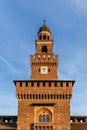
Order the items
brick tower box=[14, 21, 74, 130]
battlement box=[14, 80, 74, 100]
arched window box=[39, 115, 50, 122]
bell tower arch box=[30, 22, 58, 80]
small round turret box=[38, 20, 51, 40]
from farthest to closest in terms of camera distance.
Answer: small round turret box=[38, 20, 51, 40]
bell tower arch box=[30, 22, 58, 80]
battlement box=[14, 80, 74, 100]
arched window box=[39, 115, 50, 122]
brick tower box=[14, 21, 74, 130]

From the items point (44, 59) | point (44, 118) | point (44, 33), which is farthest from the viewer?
point (44, 33)

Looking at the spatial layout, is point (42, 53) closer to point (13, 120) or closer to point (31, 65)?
point (31, 65)

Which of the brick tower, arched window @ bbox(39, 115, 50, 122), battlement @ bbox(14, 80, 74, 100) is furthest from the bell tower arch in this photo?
arched window @ bbox(39, 115, 50, 122)

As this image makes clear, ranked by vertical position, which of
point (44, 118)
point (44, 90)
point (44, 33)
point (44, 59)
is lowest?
point (44, 118)

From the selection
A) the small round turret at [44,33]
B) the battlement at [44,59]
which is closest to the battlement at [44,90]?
the battlement at [44,59]

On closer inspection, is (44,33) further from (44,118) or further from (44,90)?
(44,118)

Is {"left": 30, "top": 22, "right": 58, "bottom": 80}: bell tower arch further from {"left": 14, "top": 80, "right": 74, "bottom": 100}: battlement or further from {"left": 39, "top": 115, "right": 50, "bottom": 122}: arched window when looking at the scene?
{"left": 39, "top": 115, "right": 50, "bottom": 122}: arched window

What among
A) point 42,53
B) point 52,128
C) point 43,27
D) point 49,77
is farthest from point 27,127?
point 43,27

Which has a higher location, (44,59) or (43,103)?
(44,59)

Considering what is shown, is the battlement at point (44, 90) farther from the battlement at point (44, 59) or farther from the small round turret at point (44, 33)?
the small round turret at point (44, 33)

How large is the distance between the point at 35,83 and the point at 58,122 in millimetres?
6599

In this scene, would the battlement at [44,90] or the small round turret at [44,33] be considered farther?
the small round turret at [44,33]

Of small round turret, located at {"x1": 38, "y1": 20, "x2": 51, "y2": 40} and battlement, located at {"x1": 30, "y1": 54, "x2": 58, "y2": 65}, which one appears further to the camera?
small round turret, located at {"x1": 38, "y1": 20, "x2": 51, "y2": 40}

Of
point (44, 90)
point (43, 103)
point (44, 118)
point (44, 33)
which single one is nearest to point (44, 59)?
point (44, 33)
